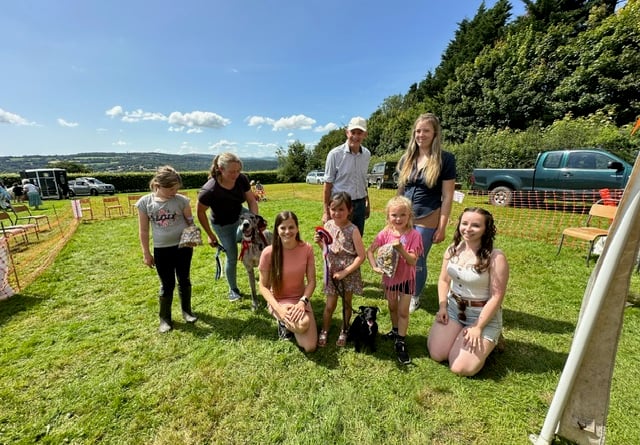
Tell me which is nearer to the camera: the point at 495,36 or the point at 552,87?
the point at 552,87

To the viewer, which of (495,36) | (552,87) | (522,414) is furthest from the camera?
(495,36)

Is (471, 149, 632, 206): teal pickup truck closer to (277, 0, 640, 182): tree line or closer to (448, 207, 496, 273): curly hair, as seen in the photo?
(277, 0, 640, 182): tree line

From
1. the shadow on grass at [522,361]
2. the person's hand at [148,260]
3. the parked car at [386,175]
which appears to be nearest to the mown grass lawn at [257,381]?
the shadow on grass at [522,361]

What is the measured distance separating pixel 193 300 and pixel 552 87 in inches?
899

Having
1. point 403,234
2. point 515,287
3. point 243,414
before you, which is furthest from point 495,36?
point 243,414

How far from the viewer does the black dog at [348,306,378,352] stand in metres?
2.52

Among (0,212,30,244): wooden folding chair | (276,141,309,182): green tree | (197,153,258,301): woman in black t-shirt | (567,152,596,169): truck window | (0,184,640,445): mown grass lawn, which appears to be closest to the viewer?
(0,184,640,445): mown grass lawn

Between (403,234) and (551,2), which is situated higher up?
(551,2)

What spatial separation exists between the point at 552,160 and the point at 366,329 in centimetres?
Answer: 960

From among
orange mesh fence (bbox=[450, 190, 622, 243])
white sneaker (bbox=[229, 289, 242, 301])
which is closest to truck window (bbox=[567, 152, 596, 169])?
orange mesh fence (bbox=[450, 190, 622, 243])

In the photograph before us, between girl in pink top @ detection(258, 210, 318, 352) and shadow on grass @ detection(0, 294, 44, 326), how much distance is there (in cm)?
336

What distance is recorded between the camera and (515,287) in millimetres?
3750

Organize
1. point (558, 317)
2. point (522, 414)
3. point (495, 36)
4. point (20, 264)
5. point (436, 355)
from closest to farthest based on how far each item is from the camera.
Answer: point (522, 414), point (436, 355), point (558, 317), point (20, 264), point (495, 36)

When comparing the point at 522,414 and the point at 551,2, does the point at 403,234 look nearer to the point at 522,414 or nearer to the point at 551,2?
the point at 522,414
